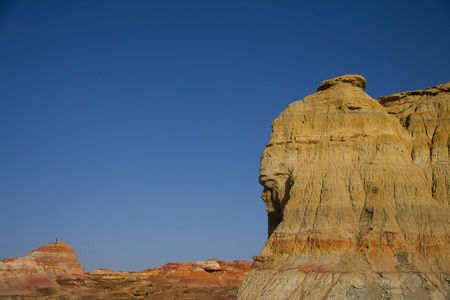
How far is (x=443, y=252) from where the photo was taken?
30.8 metres

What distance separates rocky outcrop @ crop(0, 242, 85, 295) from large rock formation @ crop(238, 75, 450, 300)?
207 feet

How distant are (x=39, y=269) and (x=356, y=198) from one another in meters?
80.4

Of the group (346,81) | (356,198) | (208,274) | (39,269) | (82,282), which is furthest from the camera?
(82,282)

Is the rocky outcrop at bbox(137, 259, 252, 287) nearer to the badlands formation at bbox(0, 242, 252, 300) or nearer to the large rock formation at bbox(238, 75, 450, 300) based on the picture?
the badlands formation at bbox(0, 242, 252, 300)

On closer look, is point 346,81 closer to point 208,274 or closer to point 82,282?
point 208,274

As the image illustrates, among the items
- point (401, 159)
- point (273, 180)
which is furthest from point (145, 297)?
point (401, 159)

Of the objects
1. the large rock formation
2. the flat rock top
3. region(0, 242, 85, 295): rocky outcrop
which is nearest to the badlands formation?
region(0, 242, 85, 295): rocky outcrop

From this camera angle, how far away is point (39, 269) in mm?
96312

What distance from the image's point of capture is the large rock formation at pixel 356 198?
99.7 ft

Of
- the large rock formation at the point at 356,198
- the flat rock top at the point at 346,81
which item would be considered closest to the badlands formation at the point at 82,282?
the large rock formation at the point at 356,198

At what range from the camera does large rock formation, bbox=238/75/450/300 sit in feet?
99.7

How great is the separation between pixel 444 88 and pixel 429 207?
12.4 metres

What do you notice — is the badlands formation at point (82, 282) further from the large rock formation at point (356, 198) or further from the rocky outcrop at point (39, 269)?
the large rock formation at point (356, 198)

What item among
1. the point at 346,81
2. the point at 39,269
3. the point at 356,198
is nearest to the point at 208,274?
the point at 39,269
